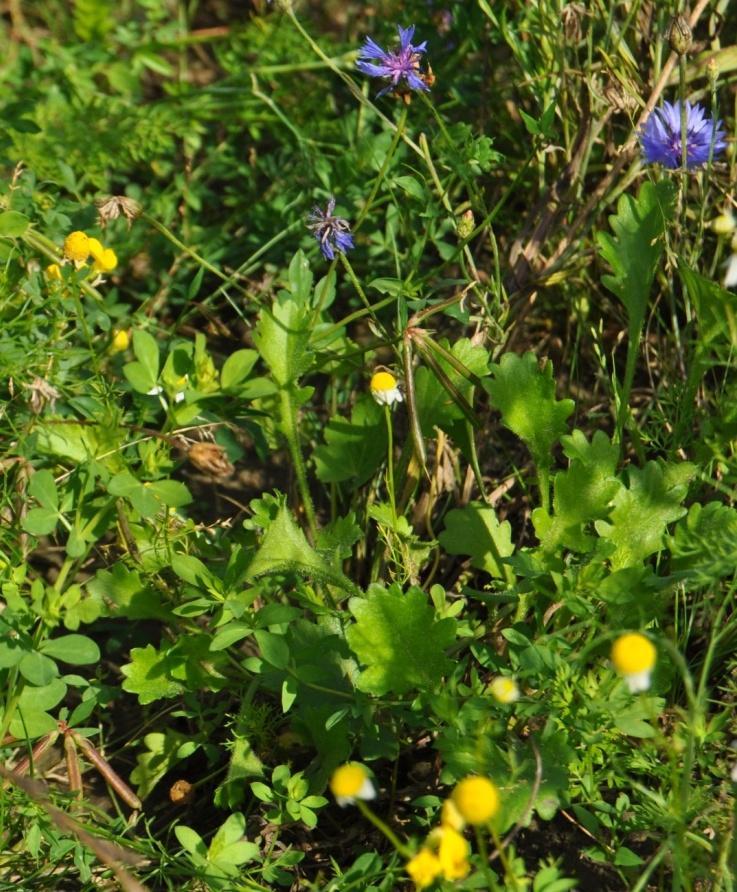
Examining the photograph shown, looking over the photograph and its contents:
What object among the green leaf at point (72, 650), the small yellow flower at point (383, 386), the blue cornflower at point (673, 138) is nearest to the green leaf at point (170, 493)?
the green leaf at point (72, 650)

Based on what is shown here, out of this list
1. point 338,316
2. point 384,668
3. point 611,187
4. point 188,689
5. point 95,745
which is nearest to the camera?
point 384,668

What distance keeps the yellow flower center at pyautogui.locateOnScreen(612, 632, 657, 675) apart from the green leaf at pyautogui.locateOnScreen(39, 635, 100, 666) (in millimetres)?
958

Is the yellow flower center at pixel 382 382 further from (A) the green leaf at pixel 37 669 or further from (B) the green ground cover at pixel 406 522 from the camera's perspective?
(A) the green leaf at pixel 37 669

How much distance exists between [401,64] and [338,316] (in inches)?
33.2

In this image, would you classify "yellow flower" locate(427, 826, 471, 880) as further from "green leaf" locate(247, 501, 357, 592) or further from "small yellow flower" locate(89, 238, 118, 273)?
"small yellow flower" locate(89, 238, 118, 273)

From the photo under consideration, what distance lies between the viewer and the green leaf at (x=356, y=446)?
208 cm

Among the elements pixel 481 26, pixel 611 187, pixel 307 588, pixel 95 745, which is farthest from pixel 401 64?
pixel 95 745

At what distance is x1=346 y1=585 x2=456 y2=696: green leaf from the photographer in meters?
1.68

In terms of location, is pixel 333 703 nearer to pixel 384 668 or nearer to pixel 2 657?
pixel 384 668

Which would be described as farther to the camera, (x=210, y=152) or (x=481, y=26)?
(x=210, y=152)

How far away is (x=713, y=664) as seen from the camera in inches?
75.5

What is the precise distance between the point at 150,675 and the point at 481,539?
612mm

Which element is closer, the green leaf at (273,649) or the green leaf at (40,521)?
the green leaf at (273,649)

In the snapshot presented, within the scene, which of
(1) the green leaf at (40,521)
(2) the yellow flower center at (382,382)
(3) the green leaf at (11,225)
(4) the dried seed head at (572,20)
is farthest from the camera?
(4) the dried seed head at (572,20)
